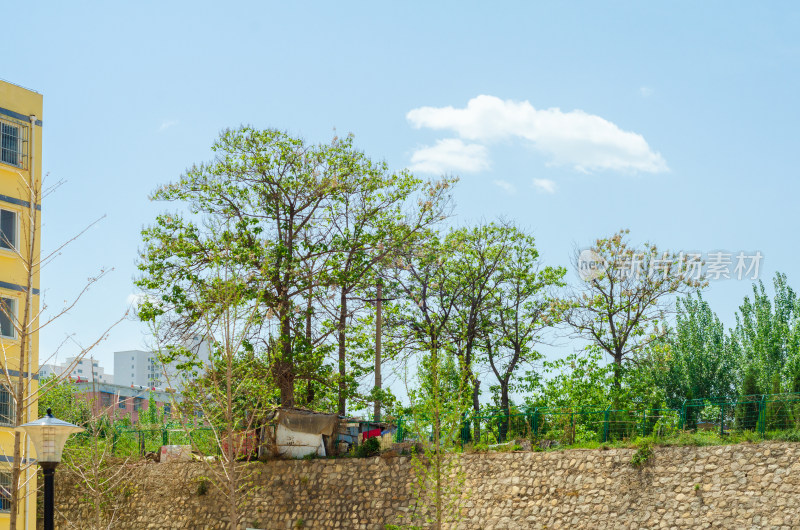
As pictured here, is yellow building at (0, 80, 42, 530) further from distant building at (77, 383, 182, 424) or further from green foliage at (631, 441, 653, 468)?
green foliage at (631, 441, 653, 468)

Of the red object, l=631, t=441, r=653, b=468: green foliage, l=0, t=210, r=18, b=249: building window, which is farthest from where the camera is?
the red object

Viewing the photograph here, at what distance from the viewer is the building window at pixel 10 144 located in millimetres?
23719

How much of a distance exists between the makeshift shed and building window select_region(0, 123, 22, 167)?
32.6ft

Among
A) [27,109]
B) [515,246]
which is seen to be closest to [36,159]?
[27,109]

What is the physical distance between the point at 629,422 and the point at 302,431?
9514 mm

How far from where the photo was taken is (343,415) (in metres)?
27.9

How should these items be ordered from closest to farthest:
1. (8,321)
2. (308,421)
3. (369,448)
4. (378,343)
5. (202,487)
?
(8,321), (369,448), (308,421), (202,487), (378,343)

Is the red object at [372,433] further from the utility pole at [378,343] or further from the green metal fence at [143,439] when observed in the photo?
the green metal fence at [143,439]

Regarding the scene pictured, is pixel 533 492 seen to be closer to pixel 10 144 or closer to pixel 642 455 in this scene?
pixel 642 455

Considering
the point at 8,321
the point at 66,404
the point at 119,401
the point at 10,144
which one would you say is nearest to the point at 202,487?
the point at 8,321

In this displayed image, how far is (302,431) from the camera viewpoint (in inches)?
1045

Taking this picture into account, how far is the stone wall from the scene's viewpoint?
60.8 ft

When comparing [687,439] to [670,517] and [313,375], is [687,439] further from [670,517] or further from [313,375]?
[313,375]

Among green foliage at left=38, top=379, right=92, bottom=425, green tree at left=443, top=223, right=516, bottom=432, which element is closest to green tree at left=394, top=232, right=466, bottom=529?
green tree at left=443, top=223, right=516, bottom=432
